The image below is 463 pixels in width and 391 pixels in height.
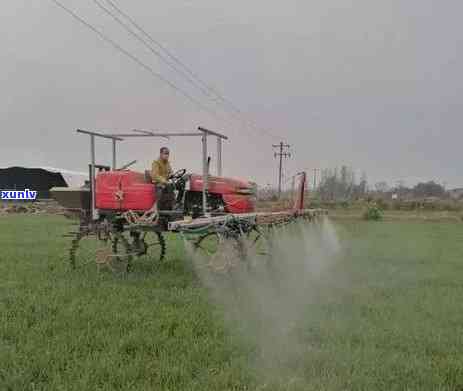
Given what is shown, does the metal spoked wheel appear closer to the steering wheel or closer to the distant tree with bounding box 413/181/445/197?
the steering wheel

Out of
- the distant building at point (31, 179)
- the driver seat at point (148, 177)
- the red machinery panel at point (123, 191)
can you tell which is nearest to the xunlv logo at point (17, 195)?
the distant building at point (31, 179)

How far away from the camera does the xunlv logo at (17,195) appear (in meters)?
42.5

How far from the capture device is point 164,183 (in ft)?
27.4

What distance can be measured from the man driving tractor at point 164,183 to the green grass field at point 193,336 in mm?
1321

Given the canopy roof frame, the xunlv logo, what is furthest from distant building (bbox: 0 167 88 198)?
the canopy roof frame

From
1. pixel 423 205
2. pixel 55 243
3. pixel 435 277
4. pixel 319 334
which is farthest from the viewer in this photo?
pixel 423 205

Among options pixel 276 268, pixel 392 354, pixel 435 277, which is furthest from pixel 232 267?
pixel 435 277

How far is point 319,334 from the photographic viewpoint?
5.47m

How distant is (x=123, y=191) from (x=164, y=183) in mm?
727

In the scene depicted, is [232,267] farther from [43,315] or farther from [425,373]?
[425,373]

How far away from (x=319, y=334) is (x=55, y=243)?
10969 millimetres

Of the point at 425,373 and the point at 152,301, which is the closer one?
the point at 425,373

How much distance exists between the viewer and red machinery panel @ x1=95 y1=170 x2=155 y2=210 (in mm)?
8284

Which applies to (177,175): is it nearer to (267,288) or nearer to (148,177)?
(148,177)
